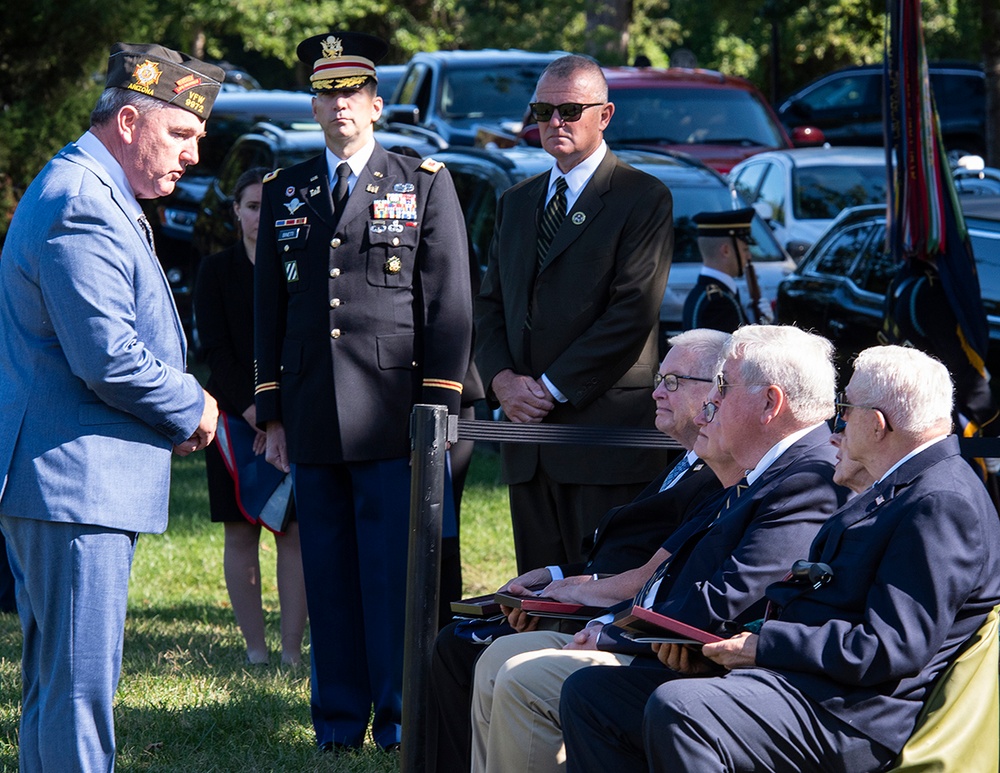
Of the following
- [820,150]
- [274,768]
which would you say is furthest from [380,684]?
[820,150]

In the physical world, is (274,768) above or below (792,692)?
below

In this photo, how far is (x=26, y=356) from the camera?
12.4 ft

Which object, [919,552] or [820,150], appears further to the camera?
[820,150]

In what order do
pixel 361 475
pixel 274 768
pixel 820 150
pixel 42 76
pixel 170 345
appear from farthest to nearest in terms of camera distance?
pixel 820 150 < pixel 42 76 < pixel 361 475 < pixel 274 768 < pixel 170 345

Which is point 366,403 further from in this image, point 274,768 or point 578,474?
point 274,768

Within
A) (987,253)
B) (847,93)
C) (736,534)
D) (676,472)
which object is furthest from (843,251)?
(847,93)

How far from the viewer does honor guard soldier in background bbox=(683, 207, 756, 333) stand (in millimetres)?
6676

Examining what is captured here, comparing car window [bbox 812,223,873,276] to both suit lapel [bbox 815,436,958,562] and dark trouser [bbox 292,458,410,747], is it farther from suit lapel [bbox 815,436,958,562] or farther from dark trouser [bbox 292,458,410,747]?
suit lapel [bbox 815,436,958,562]

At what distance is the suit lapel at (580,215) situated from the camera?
511 centimetres

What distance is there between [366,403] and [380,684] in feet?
3.20

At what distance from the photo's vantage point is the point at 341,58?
504 centimetres

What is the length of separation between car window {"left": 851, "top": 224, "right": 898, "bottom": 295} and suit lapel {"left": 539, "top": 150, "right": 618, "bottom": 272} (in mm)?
4286

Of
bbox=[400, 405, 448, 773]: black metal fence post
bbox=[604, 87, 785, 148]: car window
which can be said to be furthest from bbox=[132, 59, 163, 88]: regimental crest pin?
bbox=[604, 87, 785, 148]: car window

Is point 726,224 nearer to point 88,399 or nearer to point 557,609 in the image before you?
point 557,609
